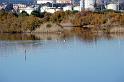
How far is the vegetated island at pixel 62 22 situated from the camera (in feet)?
74.5

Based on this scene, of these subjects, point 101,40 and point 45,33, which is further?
point 45,33

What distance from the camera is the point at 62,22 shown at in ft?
90.5

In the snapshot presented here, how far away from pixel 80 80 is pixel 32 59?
3420 millimetres

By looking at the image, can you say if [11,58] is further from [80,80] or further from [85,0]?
[85,0]

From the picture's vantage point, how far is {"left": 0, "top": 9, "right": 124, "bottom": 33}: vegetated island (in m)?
22.7

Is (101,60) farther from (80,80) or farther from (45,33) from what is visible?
(45,33)

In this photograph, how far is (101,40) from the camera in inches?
696

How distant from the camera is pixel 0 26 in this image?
22938 mm

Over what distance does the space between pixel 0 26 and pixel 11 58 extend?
11.1 metres

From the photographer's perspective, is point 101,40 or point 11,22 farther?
point 11,22

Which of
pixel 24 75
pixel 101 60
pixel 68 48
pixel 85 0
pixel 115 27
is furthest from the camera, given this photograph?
pixel 85 0

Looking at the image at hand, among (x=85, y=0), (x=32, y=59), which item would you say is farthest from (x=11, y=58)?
(x=85, y=0)

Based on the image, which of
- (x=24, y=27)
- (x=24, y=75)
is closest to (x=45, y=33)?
(x=24, y=27)

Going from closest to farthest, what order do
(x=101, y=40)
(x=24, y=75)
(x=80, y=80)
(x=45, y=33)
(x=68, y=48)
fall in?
(x=80, y=80) < (x=24, y=75) < (x=68, y=48) < (x=101, y=40) < (x=45, y=33)
